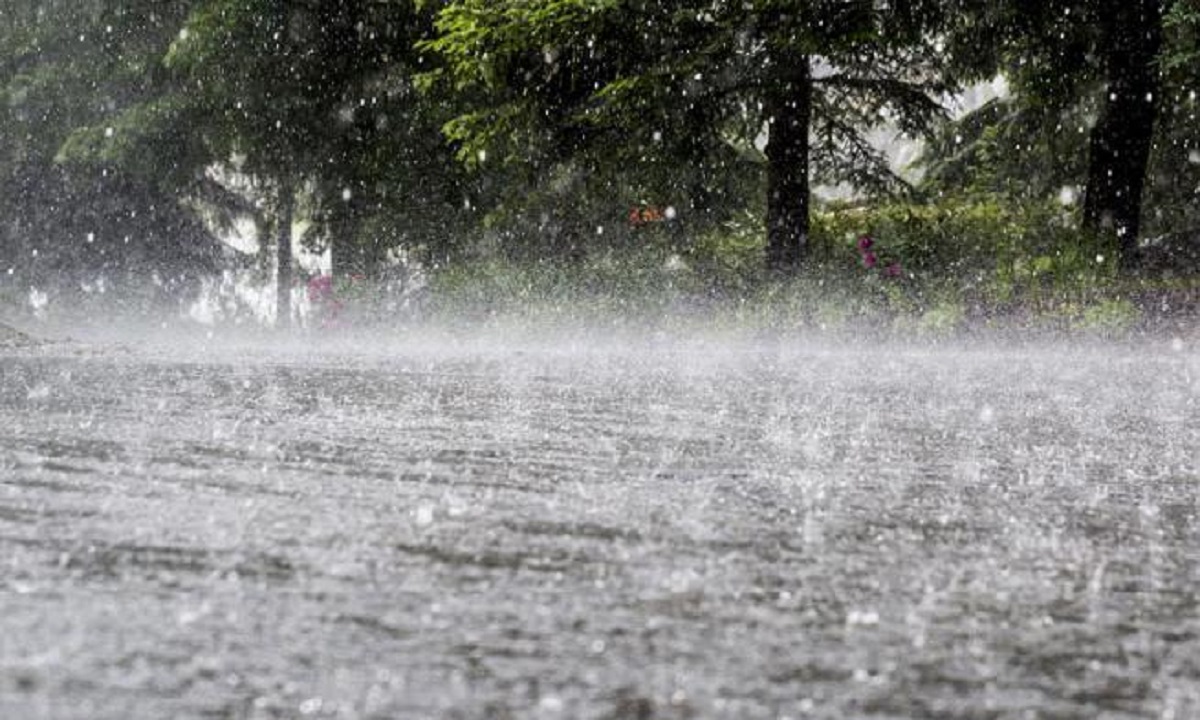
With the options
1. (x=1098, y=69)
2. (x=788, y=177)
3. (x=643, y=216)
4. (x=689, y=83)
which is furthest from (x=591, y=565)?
(x=643, y=216)

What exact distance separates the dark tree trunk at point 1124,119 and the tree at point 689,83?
202 centimetres

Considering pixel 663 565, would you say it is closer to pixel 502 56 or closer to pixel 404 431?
pixel 404 431

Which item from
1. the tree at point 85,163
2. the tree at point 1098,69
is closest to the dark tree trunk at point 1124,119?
the tree at point 1098,69

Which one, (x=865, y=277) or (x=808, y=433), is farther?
(x=865, y=277)

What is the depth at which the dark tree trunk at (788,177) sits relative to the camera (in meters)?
16.1

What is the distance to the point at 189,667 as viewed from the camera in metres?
1.69

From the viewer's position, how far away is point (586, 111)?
1564cm

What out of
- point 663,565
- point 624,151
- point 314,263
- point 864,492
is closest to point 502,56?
point 624,151

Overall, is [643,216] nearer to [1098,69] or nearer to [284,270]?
[1098,69]

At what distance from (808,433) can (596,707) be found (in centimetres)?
369

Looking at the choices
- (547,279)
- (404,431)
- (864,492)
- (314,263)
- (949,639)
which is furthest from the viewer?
(314,263)

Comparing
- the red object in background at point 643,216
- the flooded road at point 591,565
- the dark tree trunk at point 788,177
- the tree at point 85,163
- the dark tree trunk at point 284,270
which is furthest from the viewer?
the dark tree trunk at point 284,270

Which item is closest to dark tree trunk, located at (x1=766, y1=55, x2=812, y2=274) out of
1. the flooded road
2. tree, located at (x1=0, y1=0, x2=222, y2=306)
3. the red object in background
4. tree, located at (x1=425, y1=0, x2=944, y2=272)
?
tree, located at (x1=425, y1=0, x2=944, y2=272)

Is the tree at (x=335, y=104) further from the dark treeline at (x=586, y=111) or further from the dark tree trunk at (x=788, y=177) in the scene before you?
the dark tree trunk at (x=788, y=177)
